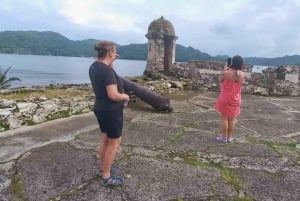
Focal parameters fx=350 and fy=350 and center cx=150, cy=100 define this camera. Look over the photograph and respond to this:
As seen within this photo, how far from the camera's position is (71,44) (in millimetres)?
183250

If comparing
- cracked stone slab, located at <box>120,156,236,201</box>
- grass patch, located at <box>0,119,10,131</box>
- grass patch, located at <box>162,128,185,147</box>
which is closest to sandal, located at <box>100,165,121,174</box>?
cracked stone slab, located at <box>120,156,236,201</box>

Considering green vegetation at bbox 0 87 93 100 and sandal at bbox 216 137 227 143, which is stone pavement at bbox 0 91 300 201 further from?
green vegetation at bbox 0 87 93 100

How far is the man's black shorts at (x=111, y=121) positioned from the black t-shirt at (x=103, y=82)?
2.0 inches

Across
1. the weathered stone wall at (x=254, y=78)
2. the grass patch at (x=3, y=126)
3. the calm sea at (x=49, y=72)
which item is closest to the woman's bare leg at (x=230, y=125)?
the grass patch at (x=3, y=126)

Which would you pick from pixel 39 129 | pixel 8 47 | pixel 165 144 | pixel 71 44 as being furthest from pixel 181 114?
pixel 71 44

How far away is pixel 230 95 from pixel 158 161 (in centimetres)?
172

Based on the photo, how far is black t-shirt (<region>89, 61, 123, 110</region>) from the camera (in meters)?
3.28

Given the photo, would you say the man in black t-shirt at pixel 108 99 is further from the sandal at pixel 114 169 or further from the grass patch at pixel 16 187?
the grass patch at pixel 16 187

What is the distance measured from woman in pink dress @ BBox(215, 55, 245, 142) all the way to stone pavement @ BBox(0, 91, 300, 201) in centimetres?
22

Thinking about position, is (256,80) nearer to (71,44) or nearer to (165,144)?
(165,144)

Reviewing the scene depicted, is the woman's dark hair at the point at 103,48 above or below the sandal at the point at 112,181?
above

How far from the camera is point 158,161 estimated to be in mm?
4059

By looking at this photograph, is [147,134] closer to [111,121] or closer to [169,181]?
[169,181]

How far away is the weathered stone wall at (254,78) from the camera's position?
36.1 feet
